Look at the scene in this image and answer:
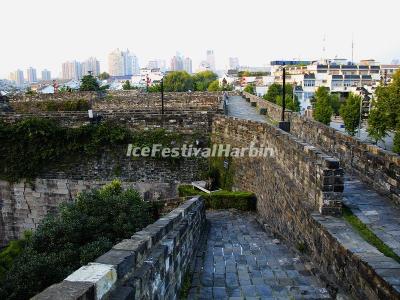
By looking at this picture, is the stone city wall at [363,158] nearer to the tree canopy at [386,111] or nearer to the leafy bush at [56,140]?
the leafy bush at [56,140]

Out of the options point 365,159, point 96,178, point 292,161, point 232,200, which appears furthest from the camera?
point 96,178

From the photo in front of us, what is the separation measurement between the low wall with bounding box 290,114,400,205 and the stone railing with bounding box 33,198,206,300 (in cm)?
425

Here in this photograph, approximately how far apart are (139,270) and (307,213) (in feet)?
13.6

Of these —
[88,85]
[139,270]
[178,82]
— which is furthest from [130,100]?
[178,82]

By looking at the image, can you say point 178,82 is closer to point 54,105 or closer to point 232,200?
point 54,105

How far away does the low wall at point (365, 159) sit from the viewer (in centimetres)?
801

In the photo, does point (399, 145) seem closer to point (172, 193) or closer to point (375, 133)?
point (375, 133)

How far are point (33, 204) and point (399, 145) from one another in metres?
21.7

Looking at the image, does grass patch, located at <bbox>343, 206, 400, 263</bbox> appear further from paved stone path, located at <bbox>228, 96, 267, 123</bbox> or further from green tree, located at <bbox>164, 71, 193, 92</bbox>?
green tree, located at <bbox>164, 71, 193, 92</bbox>

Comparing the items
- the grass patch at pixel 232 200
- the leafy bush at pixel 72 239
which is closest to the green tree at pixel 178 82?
the grass patch at pixel 232 200

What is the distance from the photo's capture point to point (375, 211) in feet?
24.6

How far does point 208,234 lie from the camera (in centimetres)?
967

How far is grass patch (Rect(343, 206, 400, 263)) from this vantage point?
5668mm

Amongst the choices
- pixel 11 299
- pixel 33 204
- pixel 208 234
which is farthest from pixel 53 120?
pixel 11 299
